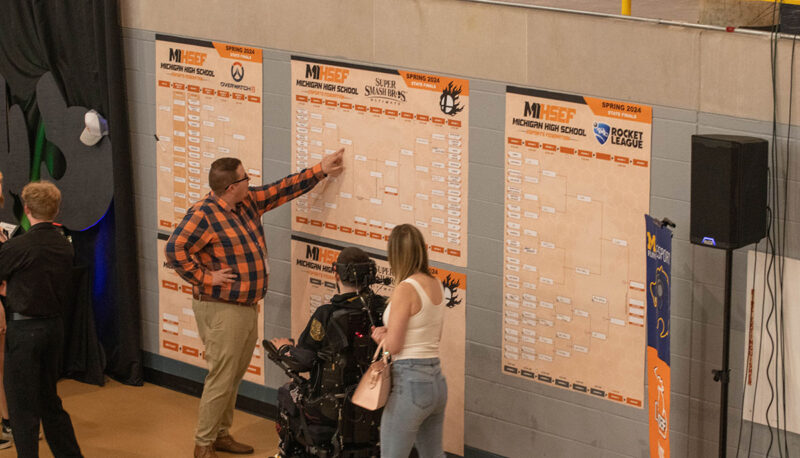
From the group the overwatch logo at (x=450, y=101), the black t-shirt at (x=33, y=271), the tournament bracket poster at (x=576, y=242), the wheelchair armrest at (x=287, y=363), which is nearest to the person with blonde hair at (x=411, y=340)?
the wheelchair armrest at (x=287, y=363)

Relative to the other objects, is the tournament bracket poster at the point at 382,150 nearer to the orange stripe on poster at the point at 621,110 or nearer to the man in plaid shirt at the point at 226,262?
the man in plaid shirt at the point at 226,262

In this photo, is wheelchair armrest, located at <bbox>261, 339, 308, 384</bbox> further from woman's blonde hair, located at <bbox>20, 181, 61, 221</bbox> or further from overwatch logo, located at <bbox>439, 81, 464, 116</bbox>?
overwatch logo, located at <bbox>439, 81, 464, 116</bbox>

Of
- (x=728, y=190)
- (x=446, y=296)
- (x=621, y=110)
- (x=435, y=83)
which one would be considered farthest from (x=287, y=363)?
(x=728, y=190)

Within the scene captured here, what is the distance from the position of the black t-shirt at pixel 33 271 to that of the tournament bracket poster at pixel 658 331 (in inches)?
115

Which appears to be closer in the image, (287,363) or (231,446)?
(287,363)

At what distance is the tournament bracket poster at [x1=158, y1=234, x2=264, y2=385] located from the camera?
7.30 m

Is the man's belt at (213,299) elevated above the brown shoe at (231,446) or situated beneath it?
elevated above

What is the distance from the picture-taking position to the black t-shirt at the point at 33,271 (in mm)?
5668

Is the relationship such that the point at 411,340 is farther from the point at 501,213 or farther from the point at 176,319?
the point at 176,319

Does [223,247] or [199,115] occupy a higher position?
[199,115]

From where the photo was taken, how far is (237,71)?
6742 millimetres

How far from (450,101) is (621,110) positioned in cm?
96

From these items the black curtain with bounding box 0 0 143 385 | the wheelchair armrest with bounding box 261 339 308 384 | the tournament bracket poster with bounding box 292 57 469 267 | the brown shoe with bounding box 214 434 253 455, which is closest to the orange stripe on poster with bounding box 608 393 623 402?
the tournament bracket poster with bounding box 292 57 469 267

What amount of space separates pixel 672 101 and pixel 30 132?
460cm
